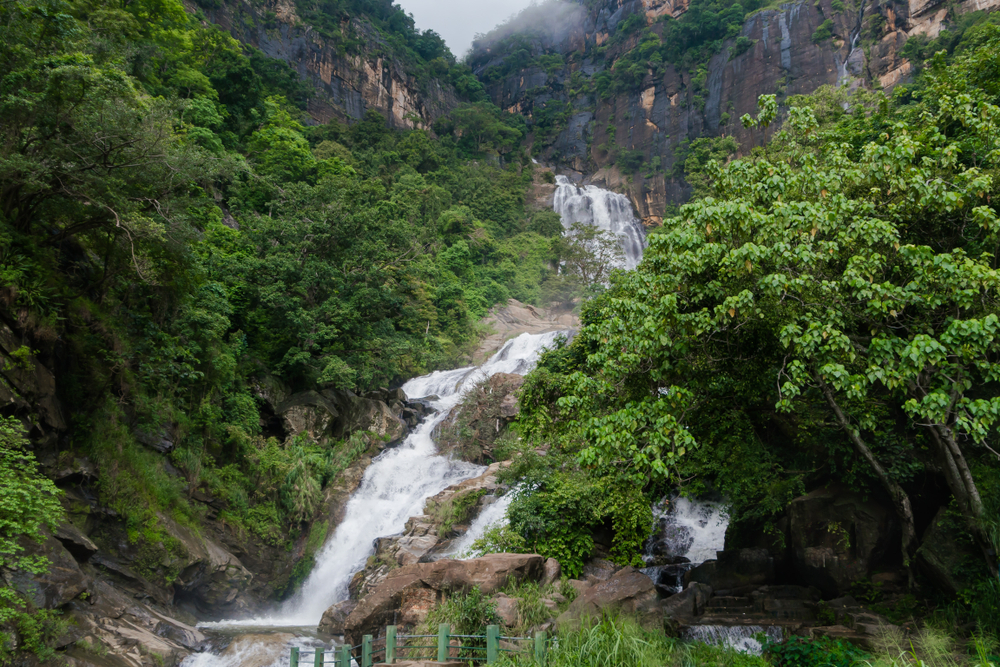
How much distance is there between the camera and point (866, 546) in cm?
1009

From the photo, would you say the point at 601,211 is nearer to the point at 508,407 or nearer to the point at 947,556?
the point at 508,407

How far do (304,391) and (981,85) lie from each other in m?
19.5

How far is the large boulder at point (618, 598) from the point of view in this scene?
32.1 feet

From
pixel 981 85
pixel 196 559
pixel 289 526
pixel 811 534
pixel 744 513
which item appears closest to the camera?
pixel 981 85

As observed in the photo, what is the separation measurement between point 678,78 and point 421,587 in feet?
180

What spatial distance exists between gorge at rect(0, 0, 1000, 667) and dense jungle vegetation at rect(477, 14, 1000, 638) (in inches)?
2.4

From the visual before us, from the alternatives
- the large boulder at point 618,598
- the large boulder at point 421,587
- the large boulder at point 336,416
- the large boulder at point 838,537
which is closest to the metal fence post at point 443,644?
the large boulder at point 618,598

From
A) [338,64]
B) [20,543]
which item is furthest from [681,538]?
[338,64]

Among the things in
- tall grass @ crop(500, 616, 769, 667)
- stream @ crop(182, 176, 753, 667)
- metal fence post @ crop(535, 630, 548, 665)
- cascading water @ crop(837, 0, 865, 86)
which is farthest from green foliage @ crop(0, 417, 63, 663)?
cascading water @ crop(837, 0, 865, 86)

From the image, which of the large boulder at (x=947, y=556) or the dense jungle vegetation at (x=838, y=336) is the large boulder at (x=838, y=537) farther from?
the large boulder at (x=947, y=556)

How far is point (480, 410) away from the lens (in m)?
22.2

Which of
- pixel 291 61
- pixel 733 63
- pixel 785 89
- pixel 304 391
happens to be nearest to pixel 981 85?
pixel 304 391

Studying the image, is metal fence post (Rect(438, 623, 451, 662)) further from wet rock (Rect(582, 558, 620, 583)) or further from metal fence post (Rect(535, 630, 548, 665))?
wet rock (Rect(582, 558, 620, 583))

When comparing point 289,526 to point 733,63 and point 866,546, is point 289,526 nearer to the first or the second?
point 866,546
